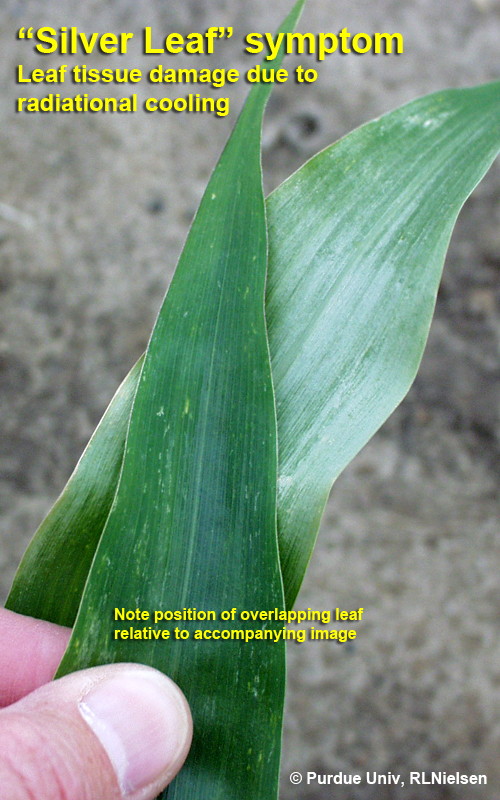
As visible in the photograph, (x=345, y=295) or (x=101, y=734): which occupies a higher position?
(x=345, y=295)

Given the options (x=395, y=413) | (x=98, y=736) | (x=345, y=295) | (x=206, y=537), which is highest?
(x=345, y=295)

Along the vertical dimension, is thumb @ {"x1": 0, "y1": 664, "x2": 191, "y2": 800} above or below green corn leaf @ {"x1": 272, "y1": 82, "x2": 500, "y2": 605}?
below

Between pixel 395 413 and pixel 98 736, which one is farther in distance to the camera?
pixel 395 413

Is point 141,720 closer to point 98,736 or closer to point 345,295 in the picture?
point 98,736

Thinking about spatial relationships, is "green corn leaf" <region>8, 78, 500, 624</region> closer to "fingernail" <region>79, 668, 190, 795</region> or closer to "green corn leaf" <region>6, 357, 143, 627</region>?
"green corn leaf" <region>6, 357, 143, 627</region>

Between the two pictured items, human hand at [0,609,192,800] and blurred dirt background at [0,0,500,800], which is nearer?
human hand at [0,609,192,800]

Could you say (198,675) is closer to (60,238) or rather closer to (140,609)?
(140,609)

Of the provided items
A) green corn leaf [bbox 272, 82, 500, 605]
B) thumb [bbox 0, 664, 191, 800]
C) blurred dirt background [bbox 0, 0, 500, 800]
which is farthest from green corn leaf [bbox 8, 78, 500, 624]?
blurred dirt background [bbox 0, 0, 500, 800]

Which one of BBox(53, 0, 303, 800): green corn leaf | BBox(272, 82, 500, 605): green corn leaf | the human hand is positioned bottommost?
the human hand

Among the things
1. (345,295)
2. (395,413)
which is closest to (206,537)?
(345,295)
